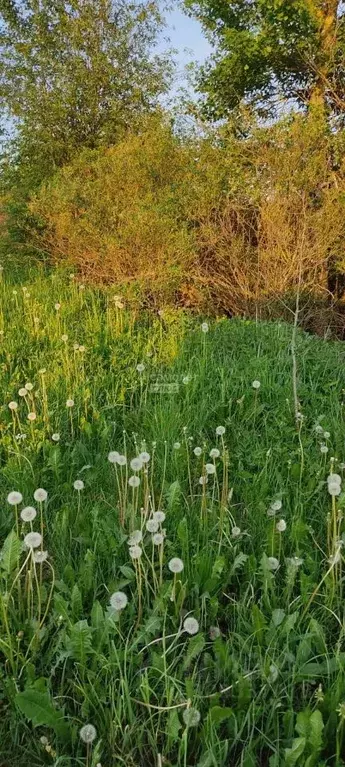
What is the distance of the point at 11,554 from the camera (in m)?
1.79

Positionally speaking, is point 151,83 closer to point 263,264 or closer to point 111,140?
point 111,140

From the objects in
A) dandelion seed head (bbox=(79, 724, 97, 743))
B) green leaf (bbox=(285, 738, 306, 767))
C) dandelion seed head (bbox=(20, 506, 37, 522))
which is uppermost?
dandelion seed head (bbox=(20, 506, 37, 522))

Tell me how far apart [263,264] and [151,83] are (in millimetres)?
4115

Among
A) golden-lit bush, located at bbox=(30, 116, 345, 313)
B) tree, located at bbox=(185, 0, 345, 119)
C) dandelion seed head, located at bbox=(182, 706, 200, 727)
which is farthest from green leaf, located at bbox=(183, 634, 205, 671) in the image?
tree, located at bbox=(185, 0, 345, 119)

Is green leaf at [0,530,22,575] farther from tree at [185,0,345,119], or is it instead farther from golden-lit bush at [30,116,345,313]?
tree at [185,0,345,119]

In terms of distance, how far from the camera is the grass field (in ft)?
4.59

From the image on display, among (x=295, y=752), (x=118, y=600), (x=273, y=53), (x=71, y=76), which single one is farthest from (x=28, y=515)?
(x=71, y=76)

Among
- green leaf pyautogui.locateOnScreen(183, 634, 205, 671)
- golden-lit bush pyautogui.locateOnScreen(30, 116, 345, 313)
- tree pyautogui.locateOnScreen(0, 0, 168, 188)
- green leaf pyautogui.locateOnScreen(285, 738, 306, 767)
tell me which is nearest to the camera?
green leaf pyautogui.locateOnScreen(285, 738, 306, 767)

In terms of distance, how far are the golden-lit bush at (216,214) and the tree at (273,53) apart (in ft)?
3.15

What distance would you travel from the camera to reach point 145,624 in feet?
5.58

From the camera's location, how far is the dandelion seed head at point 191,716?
4.30 feet

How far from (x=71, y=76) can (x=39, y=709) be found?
345 inches

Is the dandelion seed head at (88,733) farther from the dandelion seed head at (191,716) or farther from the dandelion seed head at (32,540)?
the dandelion seed head at (32,540)

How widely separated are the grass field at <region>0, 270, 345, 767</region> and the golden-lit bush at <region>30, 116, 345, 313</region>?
2.80m
